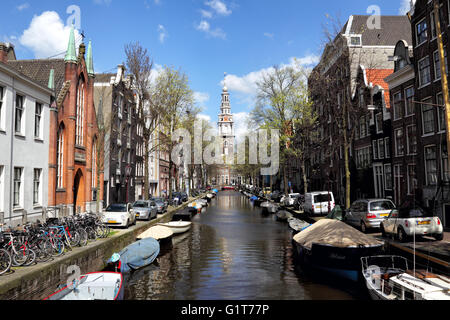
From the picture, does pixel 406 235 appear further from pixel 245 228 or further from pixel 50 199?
pixel 50 199

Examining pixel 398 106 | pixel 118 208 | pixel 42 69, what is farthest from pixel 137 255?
pixel 398 106

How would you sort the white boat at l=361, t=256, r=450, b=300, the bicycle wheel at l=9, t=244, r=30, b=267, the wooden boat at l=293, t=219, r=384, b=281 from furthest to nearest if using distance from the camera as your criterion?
the wooden boat at l=293, t=219, r=384, b=281, the bicycle wheel at l=9, t=244, r=30, b=267, the white boat at l=361, t=256, r=450, b=300

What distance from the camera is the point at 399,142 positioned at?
102ft

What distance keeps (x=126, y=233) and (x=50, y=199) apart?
305 inches

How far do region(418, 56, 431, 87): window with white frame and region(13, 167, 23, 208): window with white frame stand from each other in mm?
28409

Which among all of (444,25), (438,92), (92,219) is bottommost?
(92,219)

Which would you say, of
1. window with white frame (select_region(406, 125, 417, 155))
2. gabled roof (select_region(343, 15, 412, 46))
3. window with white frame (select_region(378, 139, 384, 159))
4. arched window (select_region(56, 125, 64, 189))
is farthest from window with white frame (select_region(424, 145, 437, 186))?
arched window (select_region(56, 125, 64, 189))

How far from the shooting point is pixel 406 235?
16.6 meters

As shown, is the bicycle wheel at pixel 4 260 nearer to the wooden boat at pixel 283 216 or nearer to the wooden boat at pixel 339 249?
the wooden boat at pixel 339 249

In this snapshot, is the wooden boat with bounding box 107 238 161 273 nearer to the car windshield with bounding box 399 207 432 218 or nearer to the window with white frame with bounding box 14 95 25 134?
the window with white frame with bounding box 14 95 25 134

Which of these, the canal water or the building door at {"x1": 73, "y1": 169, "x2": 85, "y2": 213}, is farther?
the building door at {"x1": 73, "y1": 169, "x2": 85, "y2": 213}

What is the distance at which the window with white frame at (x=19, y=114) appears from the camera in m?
21.0

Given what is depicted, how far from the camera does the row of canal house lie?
2447cm
